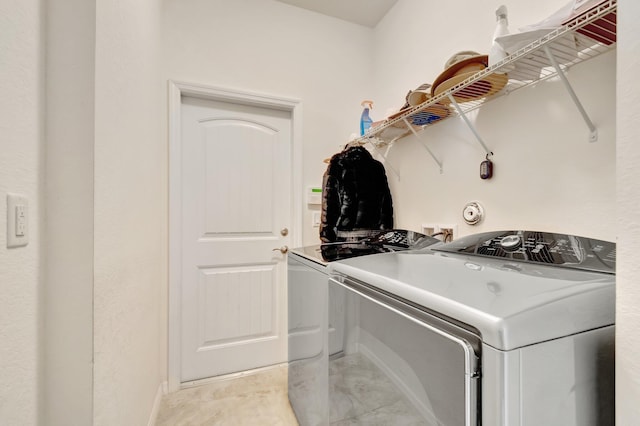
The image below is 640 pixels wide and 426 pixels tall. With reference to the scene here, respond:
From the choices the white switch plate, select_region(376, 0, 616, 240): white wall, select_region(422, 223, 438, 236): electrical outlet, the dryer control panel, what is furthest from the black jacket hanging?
the white switch plate

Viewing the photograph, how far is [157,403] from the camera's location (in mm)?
1715

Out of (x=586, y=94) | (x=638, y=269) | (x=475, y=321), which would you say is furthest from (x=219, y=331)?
(x=586, y=94)

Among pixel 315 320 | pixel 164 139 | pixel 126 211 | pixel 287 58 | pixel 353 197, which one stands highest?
pixel 287 58

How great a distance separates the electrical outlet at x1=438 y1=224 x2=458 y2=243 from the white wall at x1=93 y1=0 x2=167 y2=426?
1534 millimetres

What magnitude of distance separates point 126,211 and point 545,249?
1.43 metres

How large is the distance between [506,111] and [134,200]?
169cm

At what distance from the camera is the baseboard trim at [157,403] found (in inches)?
61.0

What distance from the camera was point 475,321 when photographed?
0.49 meters

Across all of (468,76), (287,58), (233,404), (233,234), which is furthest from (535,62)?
(233,404)

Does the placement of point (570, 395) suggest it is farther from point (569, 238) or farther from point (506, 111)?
point (506, 111)

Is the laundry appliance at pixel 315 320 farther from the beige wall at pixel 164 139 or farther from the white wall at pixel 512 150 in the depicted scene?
the beige wall at pixel 164 139

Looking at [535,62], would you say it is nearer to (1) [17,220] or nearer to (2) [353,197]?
(2) [353,197]

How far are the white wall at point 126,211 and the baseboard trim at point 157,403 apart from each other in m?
0.04

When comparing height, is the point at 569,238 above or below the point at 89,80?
below
